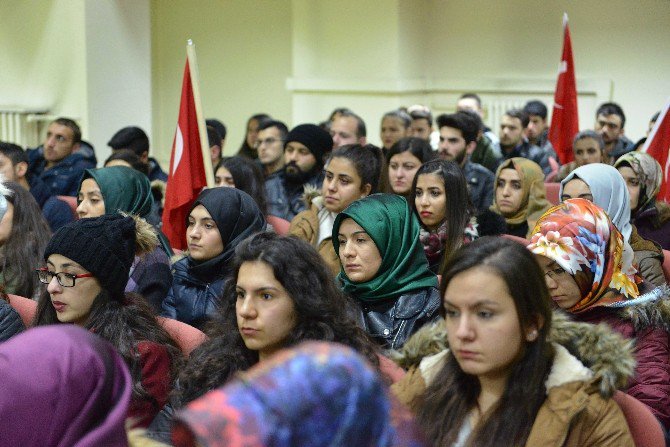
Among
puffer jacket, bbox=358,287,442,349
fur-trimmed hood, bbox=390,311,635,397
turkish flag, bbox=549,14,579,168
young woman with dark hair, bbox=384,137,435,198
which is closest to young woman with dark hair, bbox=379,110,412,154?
turkish flag, bbox=549,14,579,168

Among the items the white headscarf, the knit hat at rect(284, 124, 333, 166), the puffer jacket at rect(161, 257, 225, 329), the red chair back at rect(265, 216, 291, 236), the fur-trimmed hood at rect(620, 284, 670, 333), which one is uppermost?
the knit hat at rect(284, 124, 333, 166)

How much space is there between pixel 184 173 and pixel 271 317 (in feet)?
8.29

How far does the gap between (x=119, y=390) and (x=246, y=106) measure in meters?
9.18

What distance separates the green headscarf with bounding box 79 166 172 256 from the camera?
4.63 meters

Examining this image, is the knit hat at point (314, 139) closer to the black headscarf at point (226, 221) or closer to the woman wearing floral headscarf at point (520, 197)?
the woman wearing floral headscarf at point (520, 197)

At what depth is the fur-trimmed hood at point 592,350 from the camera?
2096mm

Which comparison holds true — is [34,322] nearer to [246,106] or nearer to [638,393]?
[638,393]

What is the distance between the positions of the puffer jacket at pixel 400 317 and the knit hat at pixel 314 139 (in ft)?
9.80

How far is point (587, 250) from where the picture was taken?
2791mm

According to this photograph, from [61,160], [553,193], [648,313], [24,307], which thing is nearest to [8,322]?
[24,307]

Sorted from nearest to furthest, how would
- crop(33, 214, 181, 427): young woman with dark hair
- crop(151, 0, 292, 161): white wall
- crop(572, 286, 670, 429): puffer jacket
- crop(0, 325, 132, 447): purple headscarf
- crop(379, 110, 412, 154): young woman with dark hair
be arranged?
1. crop(0, 325, 132, 447): purple headscarf
2. crop(572, 286, 670, 429): puffer jacket
3. crop(33, 214, 181, 427): young woman with dark hair
4. crop(379, 110, 412, 154): young woman with dark hair
5. crop(151, 0, 292, 161): white wall

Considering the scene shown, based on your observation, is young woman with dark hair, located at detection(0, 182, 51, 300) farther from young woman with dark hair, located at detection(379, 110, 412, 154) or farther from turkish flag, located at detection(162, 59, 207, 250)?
young woman with dark hair, located at detection(379, 110, 412, 154)

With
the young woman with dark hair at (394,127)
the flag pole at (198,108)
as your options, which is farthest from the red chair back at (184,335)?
the young woman with dark hair at (394,127)

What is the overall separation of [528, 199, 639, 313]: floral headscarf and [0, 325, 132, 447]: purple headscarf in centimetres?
146
